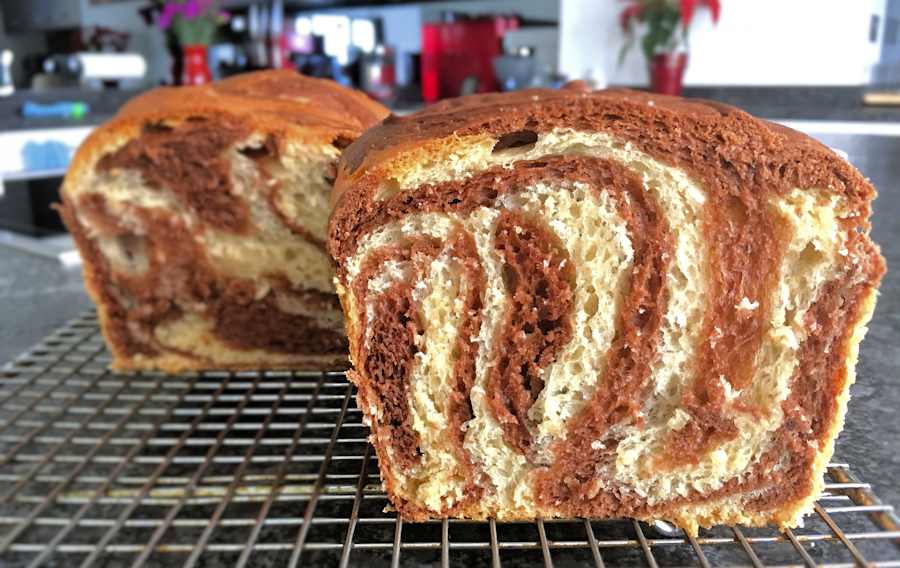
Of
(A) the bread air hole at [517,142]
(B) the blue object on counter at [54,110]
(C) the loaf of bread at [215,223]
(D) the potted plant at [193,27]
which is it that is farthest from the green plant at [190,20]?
(A) the bread air hole at [517,142]

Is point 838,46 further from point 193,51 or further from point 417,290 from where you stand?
point 417,290

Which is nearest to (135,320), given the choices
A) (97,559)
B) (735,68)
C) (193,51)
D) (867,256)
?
(97,559)

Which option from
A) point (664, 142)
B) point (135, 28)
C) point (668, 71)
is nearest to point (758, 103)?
point (668, 71)

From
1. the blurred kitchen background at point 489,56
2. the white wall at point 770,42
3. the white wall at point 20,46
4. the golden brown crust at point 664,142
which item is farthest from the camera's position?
the white wall at point 20,46

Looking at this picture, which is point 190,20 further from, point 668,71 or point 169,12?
point 668,71

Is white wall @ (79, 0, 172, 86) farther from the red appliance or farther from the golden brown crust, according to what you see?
the golden brown crust

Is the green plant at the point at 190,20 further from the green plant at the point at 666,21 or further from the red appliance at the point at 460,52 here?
the green plant at the point at 666,21
